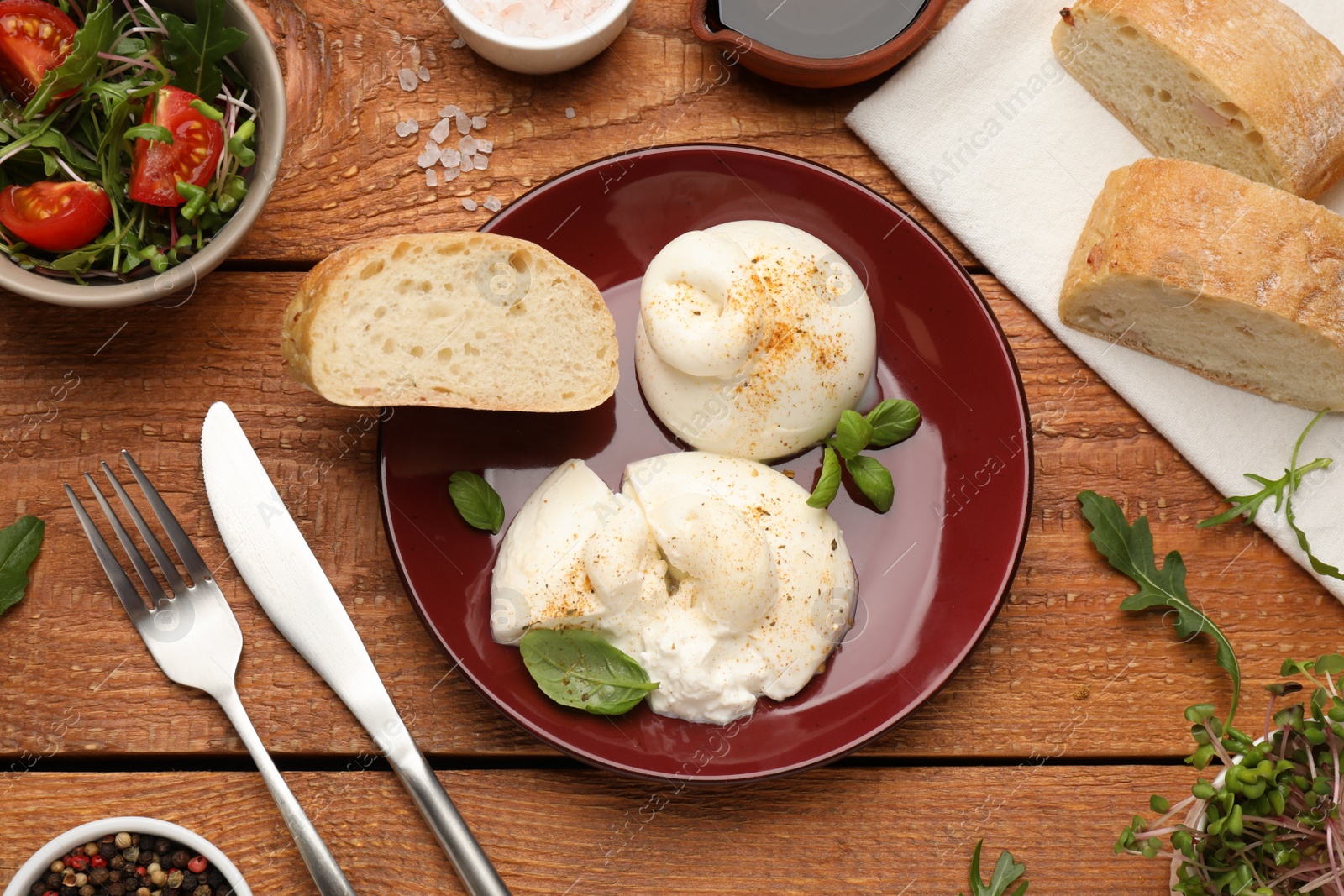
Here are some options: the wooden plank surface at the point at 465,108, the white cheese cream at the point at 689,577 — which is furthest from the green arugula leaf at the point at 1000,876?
the wooden plank surface at the point at 465,108

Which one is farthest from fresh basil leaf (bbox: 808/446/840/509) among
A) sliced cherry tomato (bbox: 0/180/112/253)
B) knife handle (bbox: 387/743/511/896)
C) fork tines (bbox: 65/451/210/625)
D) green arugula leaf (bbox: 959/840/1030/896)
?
sliced cherry tomato (bbox: 0/180/112/253)

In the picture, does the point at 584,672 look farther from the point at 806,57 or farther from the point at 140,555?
the point at 806,57

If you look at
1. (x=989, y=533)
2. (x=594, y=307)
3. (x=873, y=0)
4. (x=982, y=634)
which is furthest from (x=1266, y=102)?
(x=594, y=307)

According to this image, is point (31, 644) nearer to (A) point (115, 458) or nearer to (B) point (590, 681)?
(A) point (115, 458)

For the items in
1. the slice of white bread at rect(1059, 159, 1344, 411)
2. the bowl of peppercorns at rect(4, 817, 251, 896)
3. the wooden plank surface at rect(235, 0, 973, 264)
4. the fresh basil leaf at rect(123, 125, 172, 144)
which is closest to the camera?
the fresh basil leaf at rect(123, 125, 172, 144)

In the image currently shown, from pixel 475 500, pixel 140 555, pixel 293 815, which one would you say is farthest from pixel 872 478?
pixel 140 555

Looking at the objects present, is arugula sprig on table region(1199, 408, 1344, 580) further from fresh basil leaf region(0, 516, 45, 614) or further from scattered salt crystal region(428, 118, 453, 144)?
fresh basil leaf region(0, 516, 45, 614)
